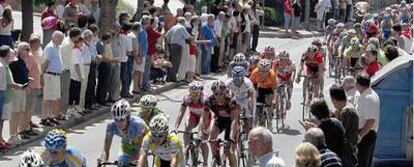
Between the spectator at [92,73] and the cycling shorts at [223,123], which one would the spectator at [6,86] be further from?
the cycling shorts at [223,123]

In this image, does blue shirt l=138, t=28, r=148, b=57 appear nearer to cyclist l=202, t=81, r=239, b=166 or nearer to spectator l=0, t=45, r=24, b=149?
spectator l=0, t=45, r=24, b=149

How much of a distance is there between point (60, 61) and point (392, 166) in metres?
6.14

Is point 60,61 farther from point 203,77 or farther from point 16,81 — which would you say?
point 203,77

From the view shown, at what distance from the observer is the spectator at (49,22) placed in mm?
21041

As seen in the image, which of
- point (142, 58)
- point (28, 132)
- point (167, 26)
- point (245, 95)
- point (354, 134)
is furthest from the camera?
point (167, 26)

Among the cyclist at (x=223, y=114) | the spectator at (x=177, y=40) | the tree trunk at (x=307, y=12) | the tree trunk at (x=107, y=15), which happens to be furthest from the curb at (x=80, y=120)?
the tree trunk at (x=307, y=12)

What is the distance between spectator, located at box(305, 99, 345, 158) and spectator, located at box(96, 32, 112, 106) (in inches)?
373

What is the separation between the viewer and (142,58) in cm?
2219

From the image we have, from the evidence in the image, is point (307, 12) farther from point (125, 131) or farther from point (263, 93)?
point (125, 131)

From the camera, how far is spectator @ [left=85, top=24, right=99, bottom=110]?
1942 centimetres

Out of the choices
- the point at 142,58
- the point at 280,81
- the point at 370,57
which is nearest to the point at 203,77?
the point at 142,58

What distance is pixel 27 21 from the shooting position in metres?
25.2

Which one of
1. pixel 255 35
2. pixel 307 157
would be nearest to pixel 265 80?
pixel 307 157

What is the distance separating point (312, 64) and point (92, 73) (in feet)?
15.3
